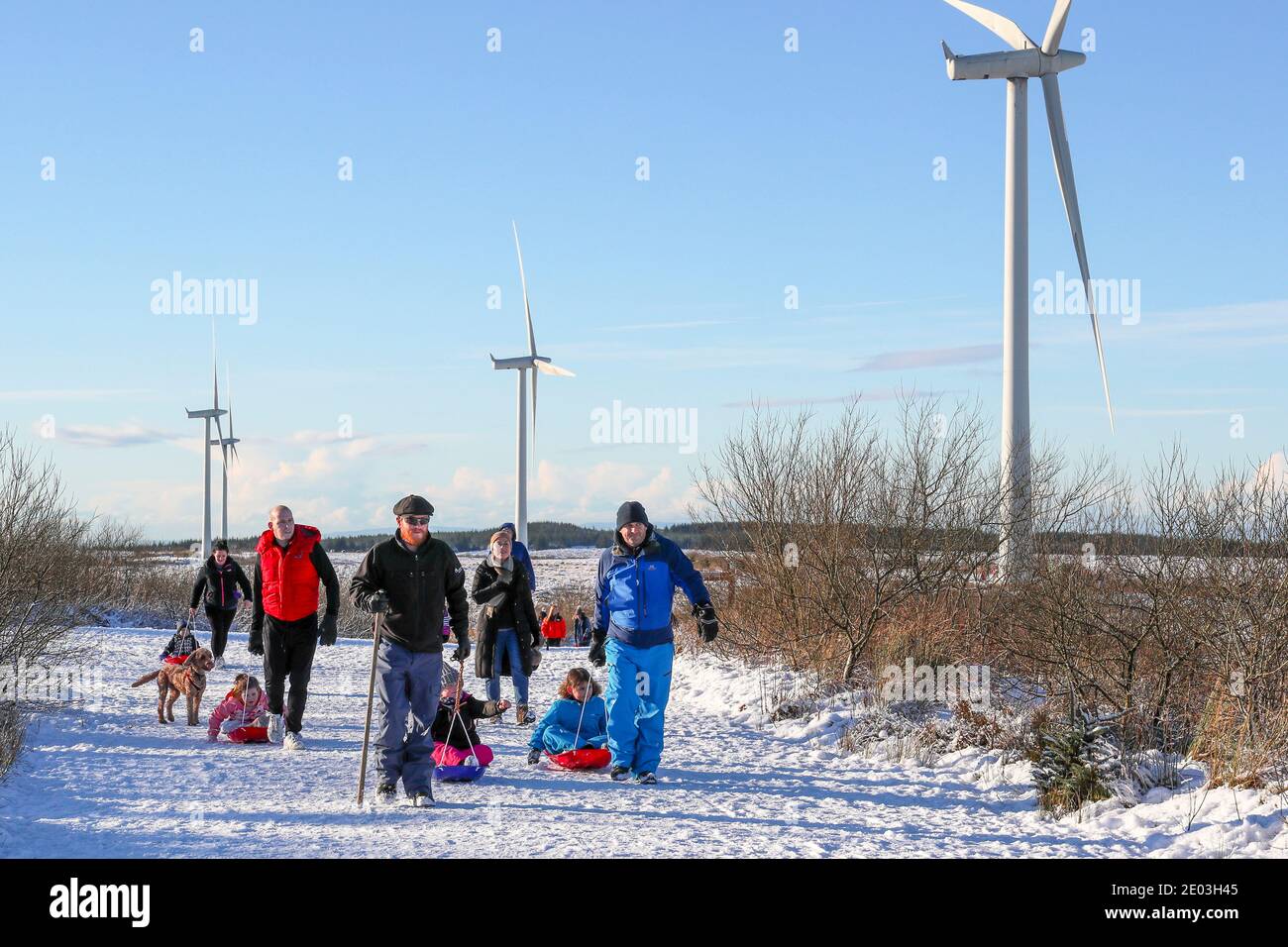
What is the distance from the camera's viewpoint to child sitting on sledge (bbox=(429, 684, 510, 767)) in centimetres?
950

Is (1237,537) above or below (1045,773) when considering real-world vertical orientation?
above

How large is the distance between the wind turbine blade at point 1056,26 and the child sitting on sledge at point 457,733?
60.4ft

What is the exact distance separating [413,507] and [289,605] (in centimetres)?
319

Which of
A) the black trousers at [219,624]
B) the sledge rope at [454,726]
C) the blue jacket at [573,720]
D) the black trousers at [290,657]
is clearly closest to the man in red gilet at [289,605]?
the black trousers at [290,657]

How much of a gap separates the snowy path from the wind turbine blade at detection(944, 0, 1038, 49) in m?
16.3

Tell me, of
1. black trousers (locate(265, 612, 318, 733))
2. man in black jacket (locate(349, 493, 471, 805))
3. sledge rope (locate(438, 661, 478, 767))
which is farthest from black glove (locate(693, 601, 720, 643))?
black trousers (locate(265, 612, 318, 733))

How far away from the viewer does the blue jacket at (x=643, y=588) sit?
31.5 feet

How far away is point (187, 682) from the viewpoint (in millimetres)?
12188

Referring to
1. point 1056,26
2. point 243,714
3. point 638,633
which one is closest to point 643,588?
point 638,633

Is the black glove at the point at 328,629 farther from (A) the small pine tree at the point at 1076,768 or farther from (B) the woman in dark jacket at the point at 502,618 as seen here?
(A) the small pine tree at the point at 1076,768

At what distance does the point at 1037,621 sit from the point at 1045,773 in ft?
9.87

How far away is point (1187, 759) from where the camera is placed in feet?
31.0

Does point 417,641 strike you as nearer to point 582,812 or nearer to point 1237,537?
point 582,812
